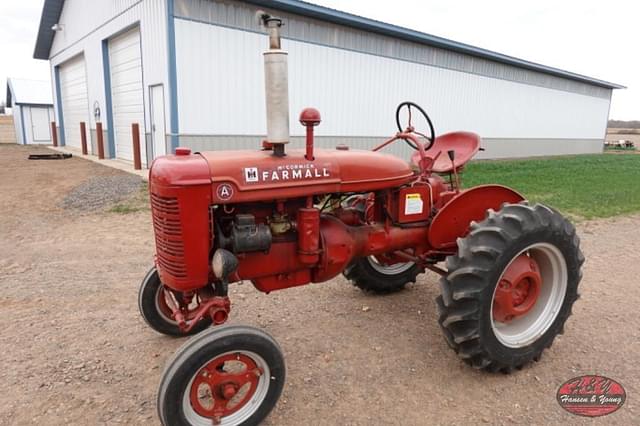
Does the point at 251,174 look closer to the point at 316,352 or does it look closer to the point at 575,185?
the point at 316,352

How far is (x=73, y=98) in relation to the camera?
58.9 ft

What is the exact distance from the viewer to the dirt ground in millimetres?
2441

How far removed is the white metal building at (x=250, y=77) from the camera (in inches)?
378

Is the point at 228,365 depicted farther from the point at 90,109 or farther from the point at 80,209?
the point at 90,109

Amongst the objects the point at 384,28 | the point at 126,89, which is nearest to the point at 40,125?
the point at 126,89

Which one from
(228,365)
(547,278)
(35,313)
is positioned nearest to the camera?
(228,365)

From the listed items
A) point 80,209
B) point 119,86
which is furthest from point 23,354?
point 119,86

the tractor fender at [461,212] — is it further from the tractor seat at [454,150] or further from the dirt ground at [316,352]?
the dirt ground at [316,352]

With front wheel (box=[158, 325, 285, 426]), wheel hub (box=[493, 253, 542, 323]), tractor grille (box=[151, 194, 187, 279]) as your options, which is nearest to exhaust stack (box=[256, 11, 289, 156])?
tractor grille (box=[151, 194, 187, 279])

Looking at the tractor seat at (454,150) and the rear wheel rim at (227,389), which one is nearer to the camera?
the rear wheel rim at (227,389)

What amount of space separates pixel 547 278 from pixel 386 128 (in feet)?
35.9

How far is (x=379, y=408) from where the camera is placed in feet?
8.11

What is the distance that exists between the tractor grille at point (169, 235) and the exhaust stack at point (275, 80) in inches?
24.8

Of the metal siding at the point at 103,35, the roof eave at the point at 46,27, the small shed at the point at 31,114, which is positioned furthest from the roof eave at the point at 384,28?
the small shed at the point at 31,114
